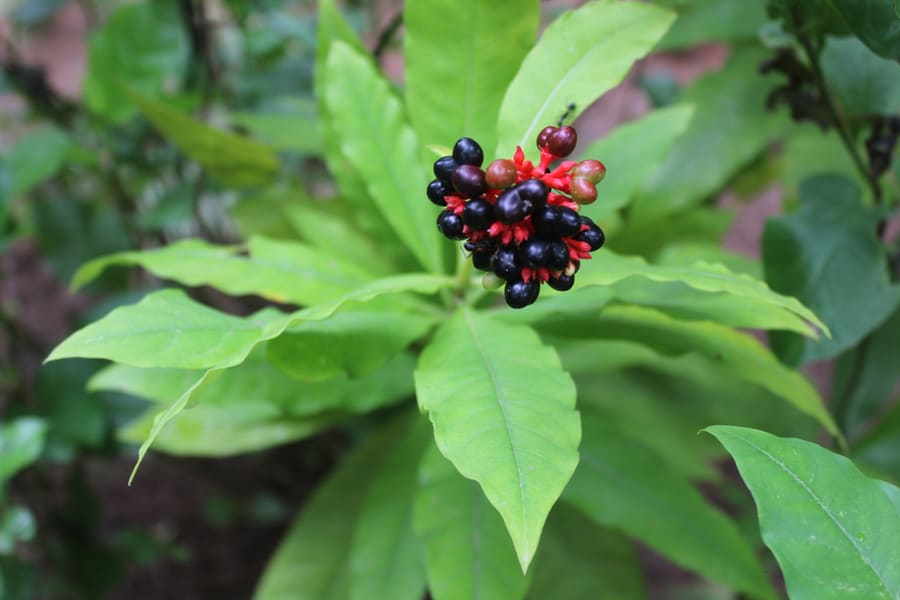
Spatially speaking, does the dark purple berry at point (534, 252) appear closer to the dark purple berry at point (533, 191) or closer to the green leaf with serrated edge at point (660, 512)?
the dark purple berry at point (533, 191)

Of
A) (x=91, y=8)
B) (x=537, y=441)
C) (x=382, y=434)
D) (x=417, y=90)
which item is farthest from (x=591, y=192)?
(x=91, y=8)

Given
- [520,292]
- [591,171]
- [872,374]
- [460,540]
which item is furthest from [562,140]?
[872,374]

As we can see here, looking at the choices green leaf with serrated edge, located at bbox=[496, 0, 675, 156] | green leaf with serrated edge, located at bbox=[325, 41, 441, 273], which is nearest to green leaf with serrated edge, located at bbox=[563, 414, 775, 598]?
green leaf with serrated edge, located at bbox=[325, 41, 441, 273]

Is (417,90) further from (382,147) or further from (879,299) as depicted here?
(879,299)

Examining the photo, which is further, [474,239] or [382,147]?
[382,147]


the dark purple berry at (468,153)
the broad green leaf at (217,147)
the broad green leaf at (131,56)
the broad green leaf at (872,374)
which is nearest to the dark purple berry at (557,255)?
the dark purple berry at (468,153)
